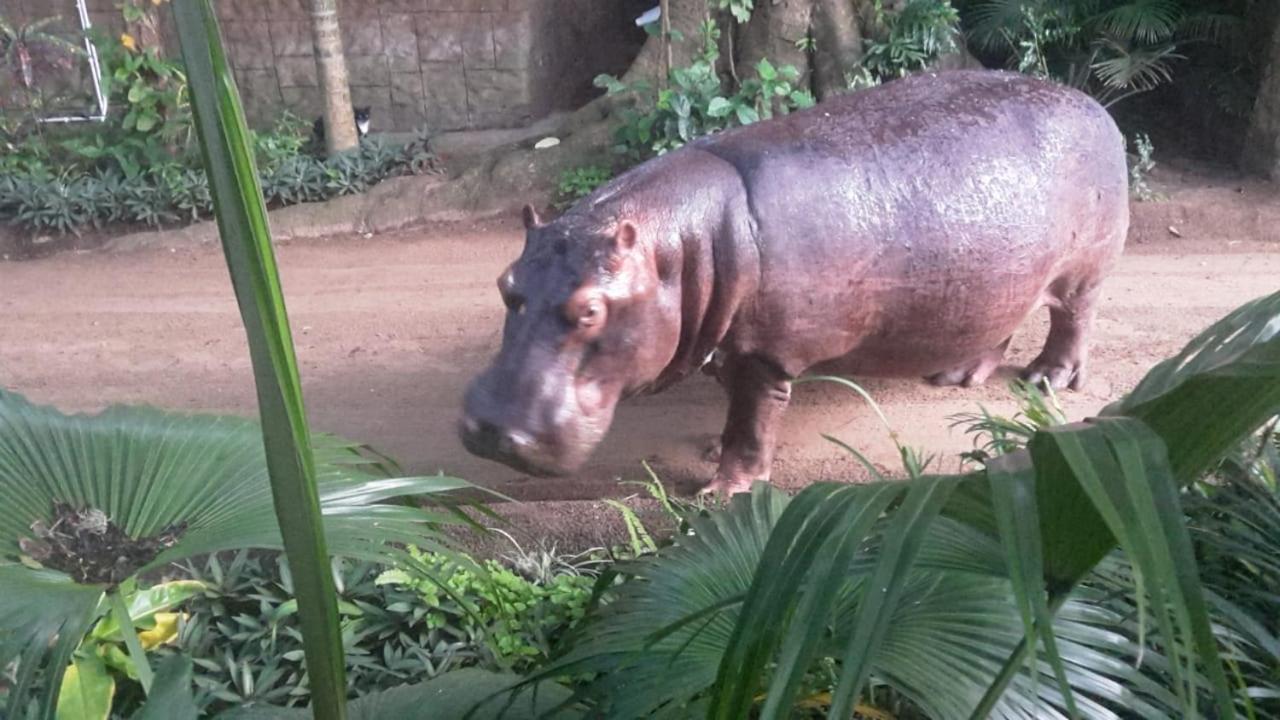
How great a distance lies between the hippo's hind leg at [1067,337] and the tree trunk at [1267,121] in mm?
3670

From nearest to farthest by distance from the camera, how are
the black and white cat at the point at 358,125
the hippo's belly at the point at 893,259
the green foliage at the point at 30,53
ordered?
1. the hippo's belly at the point at 893,259
2. the green foliage at the point at 30,53
3. the black and white cat at the point at 358,125

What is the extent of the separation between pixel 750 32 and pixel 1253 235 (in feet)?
11.6

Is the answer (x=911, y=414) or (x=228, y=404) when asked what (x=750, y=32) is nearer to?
(x=911, y=414)

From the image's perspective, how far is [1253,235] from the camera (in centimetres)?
579

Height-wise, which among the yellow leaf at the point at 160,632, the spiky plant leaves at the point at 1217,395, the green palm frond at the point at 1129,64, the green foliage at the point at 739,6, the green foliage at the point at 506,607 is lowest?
the green foliage at the point at 506,607

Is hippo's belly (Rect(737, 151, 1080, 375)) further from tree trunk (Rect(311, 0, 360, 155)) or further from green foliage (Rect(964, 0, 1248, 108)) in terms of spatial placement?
tree trunk (Rect(311, 0, 360, 155))

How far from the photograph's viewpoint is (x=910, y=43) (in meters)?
6.77

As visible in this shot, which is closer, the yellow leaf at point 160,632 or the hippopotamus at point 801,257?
the yellow leaf at point 160,632

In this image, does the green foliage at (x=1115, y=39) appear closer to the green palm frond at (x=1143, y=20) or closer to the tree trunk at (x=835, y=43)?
the green palm frond at (x=1143, y=20)

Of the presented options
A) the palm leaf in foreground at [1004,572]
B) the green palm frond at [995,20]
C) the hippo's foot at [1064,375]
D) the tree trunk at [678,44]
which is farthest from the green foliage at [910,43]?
the palm leaf in foreground at [1004,572]

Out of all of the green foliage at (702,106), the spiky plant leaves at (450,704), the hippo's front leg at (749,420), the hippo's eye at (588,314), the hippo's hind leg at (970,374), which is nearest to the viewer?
the spiky plant leaves at (450,704)

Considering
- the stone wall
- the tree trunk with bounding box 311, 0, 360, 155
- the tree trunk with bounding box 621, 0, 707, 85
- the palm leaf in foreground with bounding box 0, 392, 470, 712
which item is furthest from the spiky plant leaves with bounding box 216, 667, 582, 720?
the stone wall

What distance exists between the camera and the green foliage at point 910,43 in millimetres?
6770

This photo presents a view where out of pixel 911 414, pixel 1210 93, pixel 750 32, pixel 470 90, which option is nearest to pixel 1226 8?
pixel 1210 93
